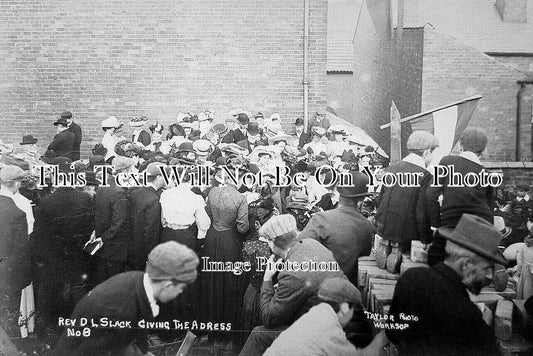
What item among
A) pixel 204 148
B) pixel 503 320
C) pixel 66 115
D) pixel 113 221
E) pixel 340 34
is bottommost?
pixel 503 320

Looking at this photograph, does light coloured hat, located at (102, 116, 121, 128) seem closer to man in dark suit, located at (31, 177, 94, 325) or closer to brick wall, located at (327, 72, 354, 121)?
man in dark suit, located at (31, 177, 94, 325)

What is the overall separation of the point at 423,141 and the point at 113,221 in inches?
88.6

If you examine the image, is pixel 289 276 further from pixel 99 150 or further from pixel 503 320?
pixel 99 150

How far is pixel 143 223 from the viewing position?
15.3 ft

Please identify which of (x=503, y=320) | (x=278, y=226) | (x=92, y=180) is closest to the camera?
(x=503, y=320)

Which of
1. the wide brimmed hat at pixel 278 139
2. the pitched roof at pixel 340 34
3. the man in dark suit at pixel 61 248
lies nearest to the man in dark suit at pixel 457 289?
the wide brimmed hat at pixel 278 139

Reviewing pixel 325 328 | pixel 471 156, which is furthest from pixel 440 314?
pixel 471 156

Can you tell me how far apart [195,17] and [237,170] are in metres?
1.14

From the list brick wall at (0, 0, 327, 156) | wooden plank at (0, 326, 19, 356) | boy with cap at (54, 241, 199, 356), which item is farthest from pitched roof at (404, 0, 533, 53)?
wooden plank at (0, 326, 19, 356)

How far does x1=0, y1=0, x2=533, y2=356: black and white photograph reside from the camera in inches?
166

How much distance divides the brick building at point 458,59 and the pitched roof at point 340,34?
2.6 inches

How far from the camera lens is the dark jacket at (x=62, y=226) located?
4625 mm

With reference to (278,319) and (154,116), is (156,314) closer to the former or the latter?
(278,319)

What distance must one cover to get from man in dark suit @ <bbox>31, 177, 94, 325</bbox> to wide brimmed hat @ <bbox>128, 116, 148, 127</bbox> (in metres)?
0.61
